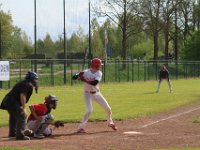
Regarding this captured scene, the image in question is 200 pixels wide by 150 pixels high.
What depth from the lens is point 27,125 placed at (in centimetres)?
1336

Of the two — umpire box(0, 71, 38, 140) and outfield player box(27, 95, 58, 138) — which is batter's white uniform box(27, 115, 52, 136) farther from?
umpire box(0, 71, 38, 140)

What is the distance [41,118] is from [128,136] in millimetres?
2223

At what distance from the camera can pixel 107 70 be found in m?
53.9

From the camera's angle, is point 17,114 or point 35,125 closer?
point 17,114

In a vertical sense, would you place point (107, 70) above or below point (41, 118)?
above

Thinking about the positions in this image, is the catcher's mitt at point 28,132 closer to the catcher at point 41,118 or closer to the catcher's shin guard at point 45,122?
the catcher at point 41,118

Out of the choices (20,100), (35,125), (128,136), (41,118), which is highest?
(20,100)

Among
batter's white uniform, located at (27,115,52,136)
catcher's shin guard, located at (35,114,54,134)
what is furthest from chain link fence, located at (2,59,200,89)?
catcher's shin guard, located at (35,114,54,134)

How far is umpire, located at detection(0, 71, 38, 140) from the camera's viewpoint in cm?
1250

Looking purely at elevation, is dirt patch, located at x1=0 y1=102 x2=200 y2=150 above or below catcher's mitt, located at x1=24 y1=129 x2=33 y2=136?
below

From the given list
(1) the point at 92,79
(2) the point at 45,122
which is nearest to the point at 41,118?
(2) the point at 45,122

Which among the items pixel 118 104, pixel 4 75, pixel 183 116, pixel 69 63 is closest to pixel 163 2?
pixel 69 63

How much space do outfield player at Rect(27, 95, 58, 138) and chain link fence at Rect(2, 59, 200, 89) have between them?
2768cm

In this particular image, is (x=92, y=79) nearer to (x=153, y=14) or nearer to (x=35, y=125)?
(x=35, y=125)
